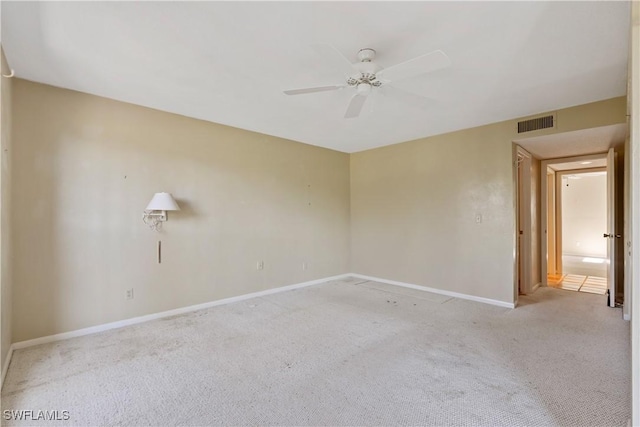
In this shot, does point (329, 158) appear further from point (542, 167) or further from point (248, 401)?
point (248, 401)

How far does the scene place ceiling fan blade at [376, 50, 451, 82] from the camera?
1.97m

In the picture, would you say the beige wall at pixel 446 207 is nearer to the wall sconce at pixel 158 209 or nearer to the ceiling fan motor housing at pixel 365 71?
the ceiling fan motor housing at pixel 365 71

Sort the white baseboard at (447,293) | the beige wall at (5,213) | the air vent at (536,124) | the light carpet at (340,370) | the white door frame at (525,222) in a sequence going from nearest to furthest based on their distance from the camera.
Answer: the light carpet at (340,370) < the beige wall at (5,213) < the air vent at (536,124) < the white baseboard at (447,293) < the white door frame at (525,222)

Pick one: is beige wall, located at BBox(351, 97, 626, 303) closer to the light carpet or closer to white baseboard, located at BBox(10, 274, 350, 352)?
the light carpet

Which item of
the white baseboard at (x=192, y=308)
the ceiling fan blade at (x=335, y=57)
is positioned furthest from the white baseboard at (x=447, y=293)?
the ceiling fan blade at (x=335, y=57)

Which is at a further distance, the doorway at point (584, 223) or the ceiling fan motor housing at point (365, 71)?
the doorway at point (584, 223)

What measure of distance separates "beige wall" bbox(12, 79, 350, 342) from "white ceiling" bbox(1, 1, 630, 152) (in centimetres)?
37

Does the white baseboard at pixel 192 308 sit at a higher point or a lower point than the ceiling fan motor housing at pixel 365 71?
lower

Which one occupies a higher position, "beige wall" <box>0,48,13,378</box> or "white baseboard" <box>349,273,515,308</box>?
"beige wall" <box>0,48,13,378</box>

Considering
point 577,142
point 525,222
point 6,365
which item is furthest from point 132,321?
point 577,142

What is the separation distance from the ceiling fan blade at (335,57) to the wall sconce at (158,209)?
2280mm

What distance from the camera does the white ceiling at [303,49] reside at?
1.90 meters

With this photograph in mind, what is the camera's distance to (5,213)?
2.46 metres

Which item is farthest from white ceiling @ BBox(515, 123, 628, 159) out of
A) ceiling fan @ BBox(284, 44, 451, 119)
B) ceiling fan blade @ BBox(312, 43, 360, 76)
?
ceiling fan blade @ BBox(312, 43, 360, 76)
